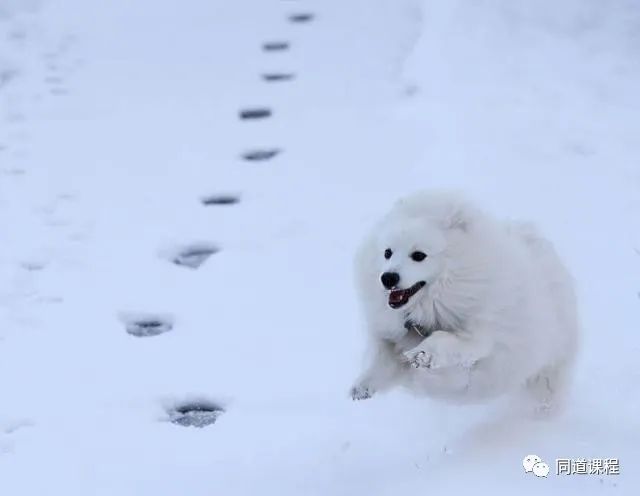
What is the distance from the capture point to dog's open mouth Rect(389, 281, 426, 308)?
3496mm

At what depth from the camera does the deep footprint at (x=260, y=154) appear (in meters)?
7.07

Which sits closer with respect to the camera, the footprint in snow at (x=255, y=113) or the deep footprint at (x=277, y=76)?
the footprint in snow at (x=255, y=113)

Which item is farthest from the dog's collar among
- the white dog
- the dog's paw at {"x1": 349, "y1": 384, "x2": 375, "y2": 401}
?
the dog's paw at {"x1": 349, "y1": 384, "x2": 375, "y2": 401}

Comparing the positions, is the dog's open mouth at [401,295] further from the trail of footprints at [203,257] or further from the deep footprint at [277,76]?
the deep footprint at [277,76]

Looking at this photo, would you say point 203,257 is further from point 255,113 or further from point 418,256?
point 418,256

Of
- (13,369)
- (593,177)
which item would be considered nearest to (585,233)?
(593,177)

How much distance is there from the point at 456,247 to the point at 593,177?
10.1ft

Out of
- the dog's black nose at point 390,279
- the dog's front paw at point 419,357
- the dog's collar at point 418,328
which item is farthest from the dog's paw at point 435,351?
the dog's black nose at point 390,279

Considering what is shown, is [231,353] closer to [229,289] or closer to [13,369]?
[229,289]

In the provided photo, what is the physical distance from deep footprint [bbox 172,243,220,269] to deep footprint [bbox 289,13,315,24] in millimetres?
4002

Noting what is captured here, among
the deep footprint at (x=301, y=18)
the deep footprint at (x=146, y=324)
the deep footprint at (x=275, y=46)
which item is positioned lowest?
the deep footprint at (x=146, y=324)

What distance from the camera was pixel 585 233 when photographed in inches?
225

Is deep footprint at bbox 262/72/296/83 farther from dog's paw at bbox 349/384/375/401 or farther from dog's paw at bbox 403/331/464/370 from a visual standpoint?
dog's paw at bbox 403/331/464/370

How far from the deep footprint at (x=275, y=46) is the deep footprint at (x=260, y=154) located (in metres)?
2.02
